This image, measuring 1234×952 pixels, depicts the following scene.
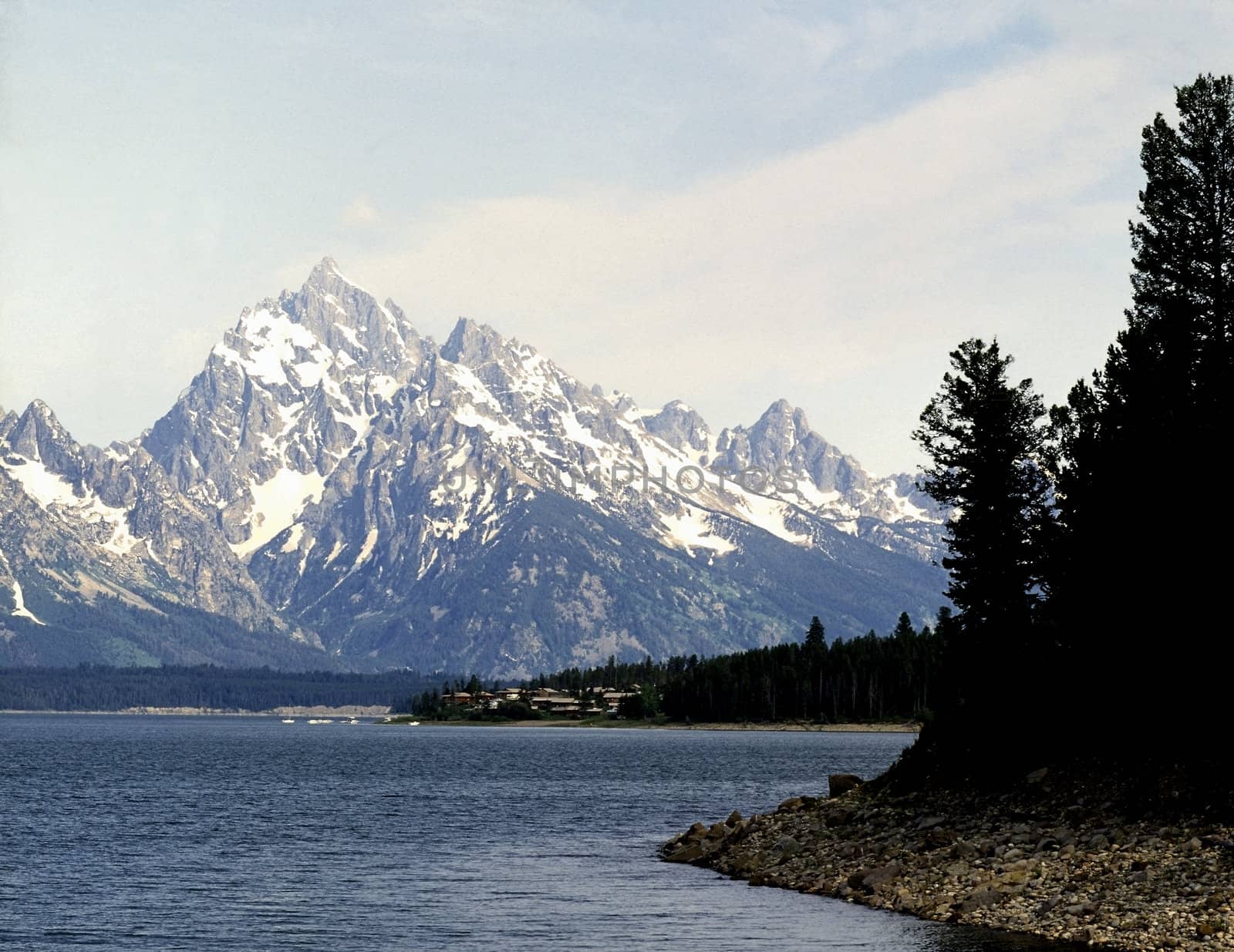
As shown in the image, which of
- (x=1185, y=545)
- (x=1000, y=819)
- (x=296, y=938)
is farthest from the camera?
(x=1000, y=819)

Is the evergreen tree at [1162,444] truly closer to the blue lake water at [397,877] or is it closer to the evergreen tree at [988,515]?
the evergreen tree at [988,515]

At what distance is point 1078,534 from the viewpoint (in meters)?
75.8

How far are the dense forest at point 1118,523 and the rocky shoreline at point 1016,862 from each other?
183 inches

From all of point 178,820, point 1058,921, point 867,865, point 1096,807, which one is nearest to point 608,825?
point 178,820

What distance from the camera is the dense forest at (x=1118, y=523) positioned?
6744cm

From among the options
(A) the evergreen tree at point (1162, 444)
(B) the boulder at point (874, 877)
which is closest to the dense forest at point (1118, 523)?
(A) the evergreen tree at point (1162, 444)

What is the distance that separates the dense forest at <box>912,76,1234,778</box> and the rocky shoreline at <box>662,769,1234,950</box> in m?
4.66

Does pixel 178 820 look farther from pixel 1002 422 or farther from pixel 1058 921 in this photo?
pixel 1058 921

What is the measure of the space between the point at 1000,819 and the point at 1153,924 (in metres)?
18.1

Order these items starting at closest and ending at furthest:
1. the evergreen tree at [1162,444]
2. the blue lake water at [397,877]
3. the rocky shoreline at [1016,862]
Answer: the rocky shoreline at [1016,862] < the blue lake water at [397,877] < the evergreen tree at [1162,444]

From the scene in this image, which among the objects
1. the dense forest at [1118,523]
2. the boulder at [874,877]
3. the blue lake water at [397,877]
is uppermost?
the dense forest at [1118,523]

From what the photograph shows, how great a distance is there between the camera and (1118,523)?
7038 cm

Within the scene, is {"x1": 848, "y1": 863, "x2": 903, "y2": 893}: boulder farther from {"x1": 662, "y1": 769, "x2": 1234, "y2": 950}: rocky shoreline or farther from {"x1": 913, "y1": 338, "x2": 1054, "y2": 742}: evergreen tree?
{"x1": 913, "y1": 338, "x2": 1054, "y2": 742}: evergreen tree

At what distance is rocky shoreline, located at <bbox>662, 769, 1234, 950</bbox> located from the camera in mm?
54938
